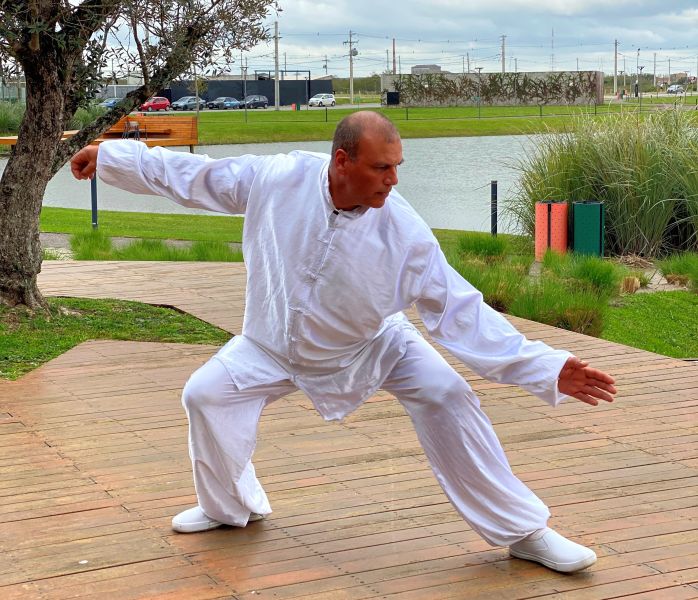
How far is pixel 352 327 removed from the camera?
3.85 m

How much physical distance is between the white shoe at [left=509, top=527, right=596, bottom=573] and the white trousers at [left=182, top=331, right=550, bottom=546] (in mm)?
44

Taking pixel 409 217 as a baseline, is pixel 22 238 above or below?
below

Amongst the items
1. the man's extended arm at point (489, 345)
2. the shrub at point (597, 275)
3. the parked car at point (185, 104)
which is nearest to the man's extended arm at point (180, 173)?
the man's extended arm at point (489, 345)

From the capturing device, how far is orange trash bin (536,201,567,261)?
12484 mm

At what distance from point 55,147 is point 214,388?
183 inches

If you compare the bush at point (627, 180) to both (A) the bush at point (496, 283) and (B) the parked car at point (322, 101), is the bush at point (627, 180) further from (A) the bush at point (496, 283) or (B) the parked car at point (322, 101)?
(B) the parked car at point (322, 101)

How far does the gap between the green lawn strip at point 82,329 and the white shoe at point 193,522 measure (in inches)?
118

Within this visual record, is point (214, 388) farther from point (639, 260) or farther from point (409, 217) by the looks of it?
point (639, 260)

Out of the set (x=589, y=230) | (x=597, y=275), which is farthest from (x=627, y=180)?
(x=597, y=275)

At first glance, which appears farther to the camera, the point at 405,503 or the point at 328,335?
the point at 405,503

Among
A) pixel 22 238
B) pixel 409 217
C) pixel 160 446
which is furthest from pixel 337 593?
pixel 22 238

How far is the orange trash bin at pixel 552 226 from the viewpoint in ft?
41.0

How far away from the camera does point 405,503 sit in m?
4.52

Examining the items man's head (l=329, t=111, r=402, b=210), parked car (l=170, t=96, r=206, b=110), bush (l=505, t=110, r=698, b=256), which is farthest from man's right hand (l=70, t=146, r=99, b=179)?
parked car (l=170, t=96, r=206, b=110)
